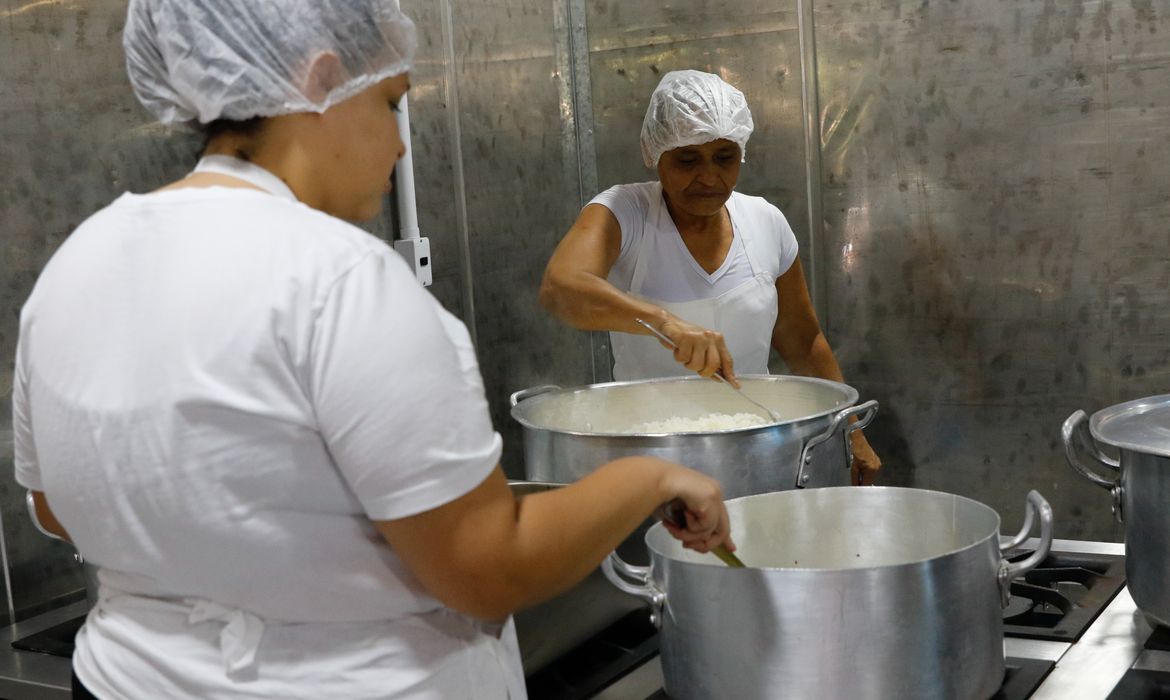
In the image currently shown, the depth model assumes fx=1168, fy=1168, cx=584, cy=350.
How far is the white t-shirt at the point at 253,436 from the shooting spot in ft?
2.41

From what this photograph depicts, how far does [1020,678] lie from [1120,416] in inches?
14.7

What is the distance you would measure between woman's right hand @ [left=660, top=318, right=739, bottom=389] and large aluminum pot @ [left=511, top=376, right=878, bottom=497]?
131 mm

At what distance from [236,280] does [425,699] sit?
1.10 feet

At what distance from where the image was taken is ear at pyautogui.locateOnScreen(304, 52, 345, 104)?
0.82m

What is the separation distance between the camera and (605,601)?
1312mm

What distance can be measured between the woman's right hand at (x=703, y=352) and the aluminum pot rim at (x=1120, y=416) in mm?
524

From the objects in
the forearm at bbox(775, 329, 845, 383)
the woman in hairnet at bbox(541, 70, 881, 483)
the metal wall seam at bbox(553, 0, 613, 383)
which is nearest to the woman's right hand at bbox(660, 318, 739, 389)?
the woman in hairnet at bbox(541, 70, 881, 483)

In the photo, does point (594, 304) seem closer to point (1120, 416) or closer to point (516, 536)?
point (1120, 416)

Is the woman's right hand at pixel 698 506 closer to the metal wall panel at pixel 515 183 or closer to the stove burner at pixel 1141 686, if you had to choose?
the stove burner at pixel 1141 686

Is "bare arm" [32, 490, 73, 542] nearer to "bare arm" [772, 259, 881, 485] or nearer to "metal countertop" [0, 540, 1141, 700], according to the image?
"metal countertop" [0, 540, 1141, 700]

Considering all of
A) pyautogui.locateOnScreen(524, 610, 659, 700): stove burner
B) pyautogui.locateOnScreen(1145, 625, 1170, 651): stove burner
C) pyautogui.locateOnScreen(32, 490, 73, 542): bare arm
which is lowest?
pyautogui.locateOnScreen(1145, 625, 1170, 651): stove burner

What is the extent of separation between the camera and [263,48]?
81 cm

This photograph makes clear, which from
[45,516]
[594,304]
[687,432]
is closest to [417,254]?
[594,304]

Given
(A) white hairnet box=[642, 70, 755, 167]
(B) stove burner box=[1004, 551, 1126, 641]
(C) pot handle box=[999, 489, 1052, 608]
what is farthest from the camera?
(A) white hairnet box=[642, 70, 755, 167]
